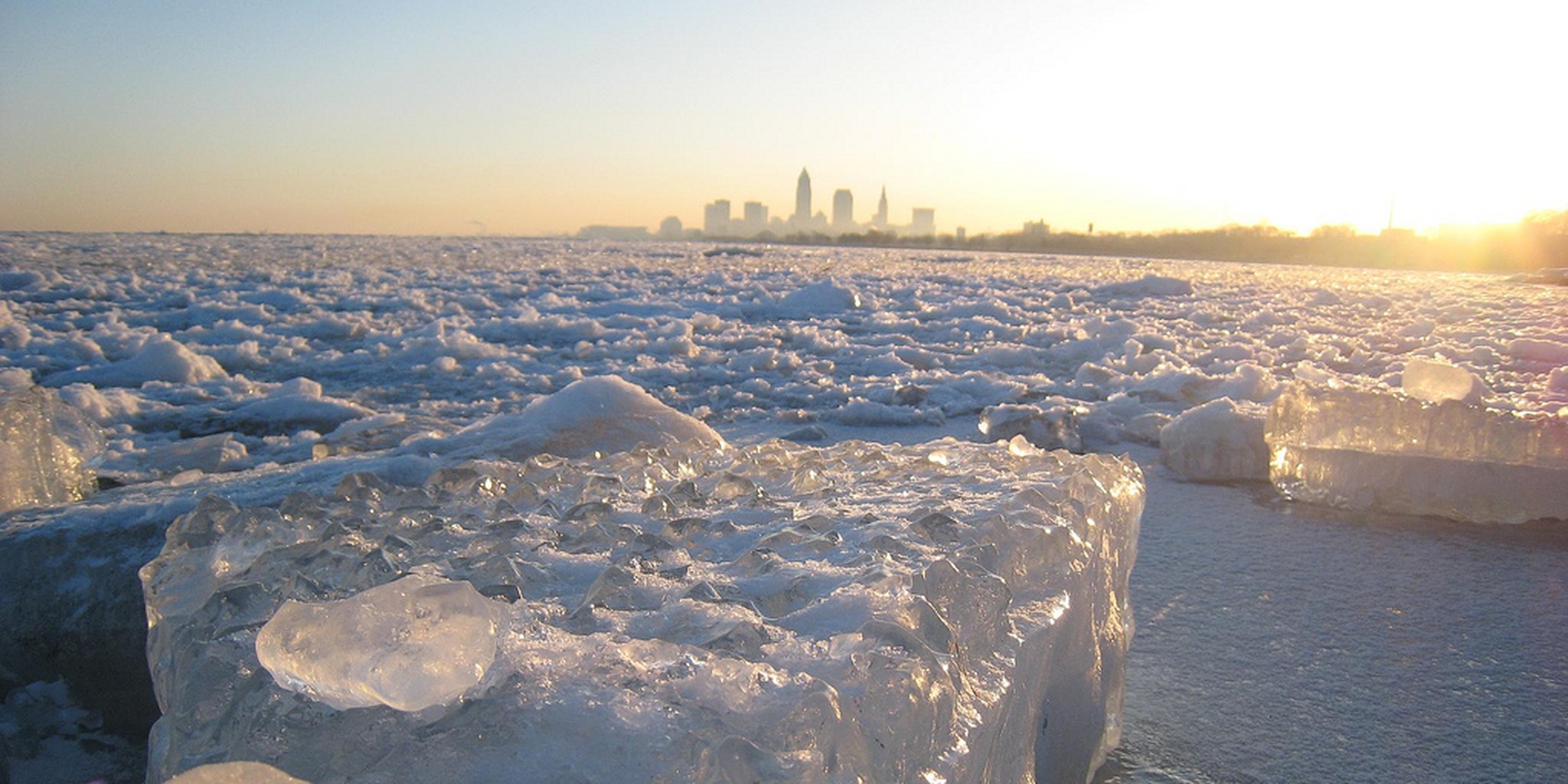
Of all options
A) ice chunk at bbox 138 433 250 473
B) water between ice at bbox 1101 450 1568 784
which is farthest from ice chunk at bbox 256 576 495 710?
ice chunk at bbox 138 433 250 473

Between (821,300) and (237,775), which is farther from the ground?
(821,300)

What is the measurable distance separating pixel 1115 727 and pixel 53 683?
5.42 ft

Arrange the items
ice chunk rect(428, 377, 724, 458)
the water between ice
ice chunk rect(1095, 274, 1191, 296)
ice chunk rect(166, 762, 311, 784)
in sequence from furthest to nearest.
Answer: ice chunk rect(1095, 274, 1191, 296), ice chunk rect(428, 377, 724, 458), the water between ice, ice chunk rect(166, 762, 311, 784)

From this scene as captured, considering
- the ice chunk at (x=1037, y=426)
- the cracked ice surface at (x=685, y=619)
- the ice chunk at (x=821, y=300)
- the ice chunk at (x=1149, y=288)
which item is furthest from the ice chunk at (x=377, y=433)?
the ice chunk at (x=1149, y=288)

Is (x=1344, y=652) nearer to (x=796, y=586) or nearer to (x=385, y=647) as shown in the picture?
(x=796, y=586)

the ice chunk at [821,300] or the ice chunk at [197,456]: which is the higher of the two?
the ice chunk at [821,300]

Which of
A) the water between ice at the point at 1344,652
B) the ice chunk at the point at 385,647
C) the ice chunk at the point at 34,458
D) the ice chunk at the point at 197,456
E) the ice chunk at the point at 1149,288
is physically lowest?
the water between ice at the point at 1344,652

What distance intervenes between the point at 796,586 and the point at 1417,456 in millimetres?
2234

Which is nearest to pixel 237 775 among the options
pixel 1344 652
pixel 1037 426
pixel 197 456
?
pixel 1344 652

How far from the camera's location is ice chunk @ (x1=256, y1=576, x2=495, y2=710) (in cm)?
68

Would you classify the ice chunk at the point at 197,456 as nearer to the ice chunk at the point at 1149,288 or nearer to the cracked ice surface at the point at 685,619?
the cracked ice surface at the point at 685,619

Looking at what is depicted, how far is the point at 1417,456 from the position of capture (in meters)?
2.42

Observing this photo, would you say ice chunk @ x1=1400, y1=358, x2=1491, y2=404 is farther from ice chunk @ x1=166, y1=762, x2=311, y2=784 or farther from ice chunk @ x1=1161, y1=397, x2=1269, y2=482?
ice chunk @ x1=166, y1=762, x2=311, y2=784

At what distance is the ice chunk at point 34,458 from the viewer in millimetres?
1876
